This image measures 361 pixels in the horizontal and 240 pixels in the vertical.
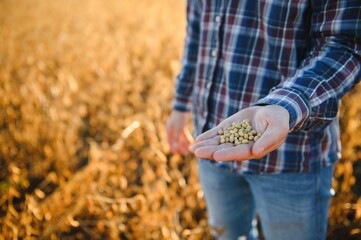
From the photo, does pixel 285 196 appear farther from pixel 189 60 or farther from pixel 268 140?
pixel 189 60

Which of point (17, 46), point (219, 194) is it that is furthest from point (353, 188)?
point (17, 46)

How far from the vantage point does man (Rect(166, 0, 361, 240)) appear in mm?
812

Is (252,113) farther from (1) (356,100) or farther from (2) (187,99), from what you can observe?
(1) (356,100)

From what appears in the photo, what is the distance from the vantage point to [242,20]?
3.36ft

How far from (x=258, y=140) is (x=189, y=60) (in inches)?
27.0

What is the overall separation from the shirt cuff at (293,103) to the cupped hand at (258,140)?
1cm

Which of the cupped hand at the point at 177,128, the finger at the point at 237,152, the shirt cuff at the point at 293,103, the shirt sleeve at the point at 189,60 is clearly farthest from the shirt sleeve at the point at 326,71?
the cupped hand at the point at 177,128

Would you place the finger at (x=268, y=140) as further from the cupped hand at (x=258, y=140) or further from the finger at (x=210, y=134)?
the finger at (x=210, y=134)

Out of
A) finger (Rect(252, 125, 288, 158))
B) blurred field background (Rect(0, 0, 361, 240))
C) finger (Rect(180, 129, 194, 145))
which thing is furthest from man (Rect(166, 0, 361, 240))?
blurred field background (Rect(0, 0, 361, 240))

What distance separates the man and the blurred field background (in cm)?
38

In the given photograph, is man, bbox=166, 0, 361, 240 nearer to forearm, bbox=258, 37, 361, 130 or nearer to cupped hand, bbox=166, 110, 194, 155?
forearm, bbox=258, 37, 361, 130

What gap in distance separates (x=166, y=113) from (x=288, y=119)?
203cm

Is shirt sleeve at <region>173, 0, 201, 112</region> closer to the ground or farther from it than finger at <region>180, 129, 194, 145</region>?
farther from it

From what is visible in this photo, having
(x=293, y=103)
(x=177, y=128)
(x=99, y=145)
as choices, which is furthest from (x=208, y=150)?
(x=99, y=145)
